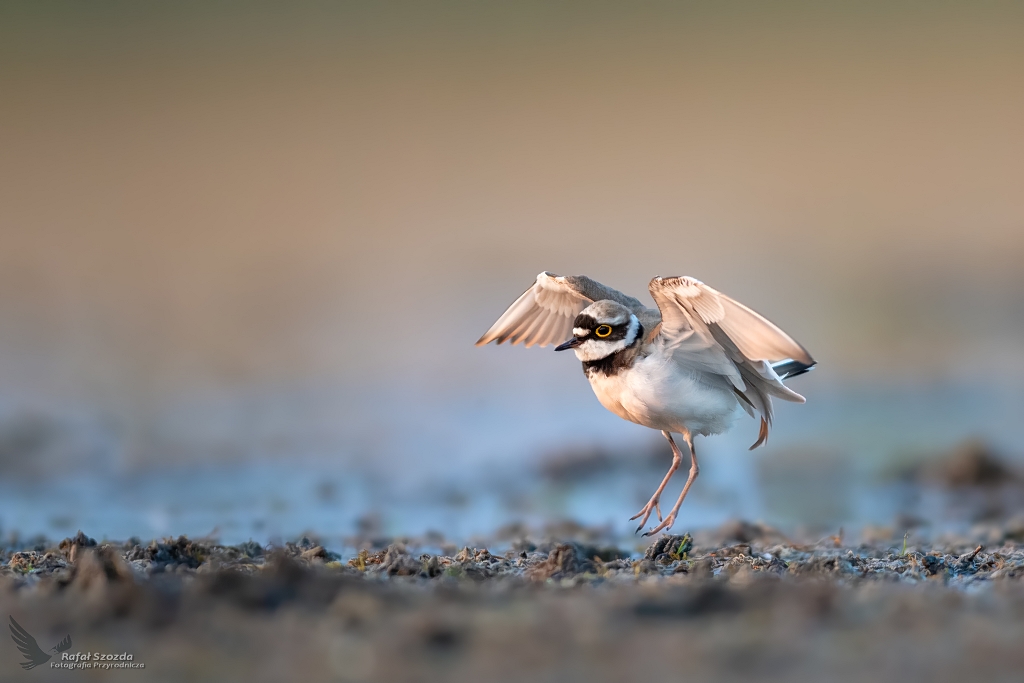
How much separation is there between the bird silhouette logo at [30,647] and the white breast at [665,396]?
443cm

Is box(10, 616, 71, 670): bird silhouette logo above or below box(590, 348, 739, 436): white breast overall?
below

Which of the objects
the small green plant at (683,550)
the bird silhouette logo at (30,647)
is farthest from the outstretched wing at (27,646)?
the small green plant at (683,550)

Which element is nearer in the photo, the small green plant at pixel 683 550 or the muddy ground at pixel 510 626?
the muddy ground at pixel 510 626

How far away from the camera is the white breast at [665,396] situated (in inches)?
287

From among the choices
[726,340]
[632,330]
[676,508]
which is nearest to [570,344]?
[632,330]

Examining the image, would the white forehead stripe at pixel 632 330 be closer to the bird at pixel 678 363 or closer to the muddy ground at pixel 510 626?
the bird at pixel 678 363

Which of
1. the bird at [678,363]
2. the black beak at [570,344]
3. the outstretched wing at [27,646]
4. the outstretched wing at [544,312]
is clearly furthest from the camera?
the outstretched wing at [544,312]

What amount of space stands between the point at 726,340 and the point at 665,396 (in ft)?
2.00

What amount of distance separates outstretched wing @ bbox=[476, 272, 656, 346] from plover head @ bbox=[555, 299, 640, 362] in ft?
3.05

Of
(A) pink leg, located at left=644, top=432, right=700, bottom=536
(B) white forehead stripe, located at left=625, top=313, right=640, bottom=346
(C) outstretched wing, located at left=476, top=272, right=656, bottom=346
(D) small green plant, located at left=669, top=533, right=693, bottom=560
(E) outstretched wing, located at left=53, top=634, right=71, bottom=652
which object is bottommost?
(D) small green plant, located at left=669, top=533, right=693, bottom=560

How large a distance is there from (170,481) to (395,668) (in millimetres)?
8417

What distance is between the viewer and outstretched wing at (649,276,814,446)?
6.53 m

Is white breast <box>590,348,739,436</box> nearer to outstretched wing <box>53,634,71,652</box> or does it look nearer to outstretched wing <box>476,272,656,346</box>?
outstretched wing <box>476,272,656,346</box>

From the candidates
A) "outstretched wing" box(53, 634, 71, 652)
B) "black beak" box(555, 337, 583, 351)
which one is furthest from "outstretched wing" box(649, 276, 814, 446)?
"outstretched wing" box(53, 634, 71, 652)
